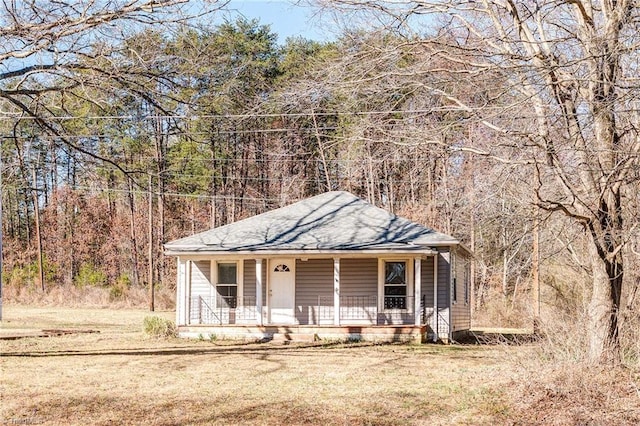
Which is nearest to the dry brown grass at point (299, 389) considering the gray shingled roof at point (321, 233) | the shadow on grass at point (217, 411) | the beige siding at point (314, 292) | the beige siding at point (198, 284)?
the shadow on grass at point (217, 411)

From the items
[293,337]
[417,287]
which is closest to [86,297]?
[293,337]

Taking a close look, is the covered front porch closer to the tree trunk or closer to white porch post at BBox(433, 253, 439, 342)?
white porch post at BBox(433, 253, 439, 342)

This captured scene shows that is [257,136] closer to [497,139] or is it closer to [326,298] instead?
[326,298]

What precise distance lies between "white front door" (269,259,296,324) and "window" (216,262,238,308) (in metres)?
1.08

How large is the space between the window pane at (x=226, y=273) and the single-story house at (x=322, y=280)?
3 cm

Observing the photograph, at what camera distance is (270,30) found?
1373 inches

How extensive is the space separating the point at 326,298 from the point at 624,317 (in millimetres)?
10813

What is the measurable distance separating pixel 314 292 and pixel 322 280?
39 cm

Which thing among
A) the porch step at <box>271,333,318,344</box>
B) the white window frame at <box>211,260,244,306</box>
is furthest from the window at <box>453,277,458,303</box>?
the white window frame at <box>211,260,244,306</box>

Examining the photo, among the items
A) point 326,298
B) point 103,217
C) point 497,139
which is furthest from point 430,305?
point 103,217

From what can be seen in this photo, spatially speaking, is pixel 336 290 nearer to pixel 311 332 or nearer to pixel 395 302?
pixel 311 332

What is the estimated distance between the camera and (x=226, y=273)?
21.3m

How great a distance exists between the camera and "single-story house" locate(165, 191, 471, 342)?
1936cm

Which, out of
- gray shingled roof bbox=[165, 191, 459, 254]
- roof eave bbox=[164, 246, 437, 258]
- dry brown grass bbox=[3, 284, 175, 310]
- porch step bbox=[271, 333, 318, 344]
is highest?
gray shingled roof bbox=[165, 191, 459, 254]
